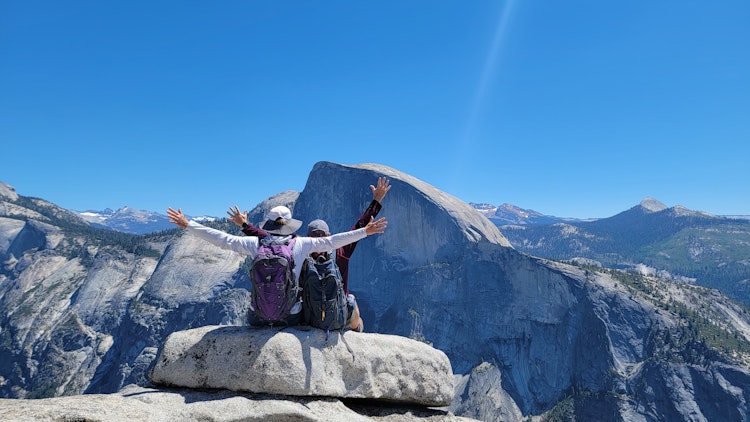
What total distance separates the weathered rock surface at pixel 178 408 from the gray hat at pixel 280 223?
9.33ft

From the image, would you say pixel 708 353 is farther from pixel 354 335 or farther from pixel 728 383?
pixel 354 335

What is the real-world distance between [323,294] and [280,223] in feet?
5.04

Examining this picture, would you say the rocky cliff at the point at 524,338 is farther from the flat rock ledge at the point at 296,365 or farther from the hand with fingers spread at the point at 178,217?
the hand with fingers spread at the point at 178,217

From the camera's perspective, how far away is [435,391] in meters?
9.08

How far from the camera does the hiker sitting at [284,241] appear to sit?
7.99 meters

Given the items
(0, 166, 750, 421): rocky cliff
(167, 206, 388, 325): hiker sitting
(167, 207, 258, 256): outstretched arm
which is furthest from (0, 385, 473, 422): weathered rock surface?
(0, 166, 750, 421): rocky cliff

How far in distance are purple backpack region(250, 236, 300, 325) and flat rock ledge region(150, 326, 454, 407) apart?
40 cm

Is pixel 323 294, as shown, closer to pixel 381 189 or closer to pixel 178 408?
pixel 381 189

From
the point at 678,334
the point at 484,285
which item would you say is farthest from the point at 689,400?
the point at 484,285

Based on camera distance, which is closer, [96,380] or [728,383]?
[728,383]

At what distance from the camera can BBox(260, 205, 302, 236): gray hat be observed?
27.0ft

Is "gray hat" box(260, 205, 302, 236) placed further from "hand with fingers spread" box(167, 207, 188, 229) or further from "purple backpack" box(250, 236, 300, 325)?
"hand with fingers spread" box(167, 207, 188, 229)

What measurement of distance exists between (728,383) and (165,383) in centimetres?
17792

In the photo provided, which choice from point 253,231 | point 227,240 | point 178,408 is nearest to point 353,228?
point 253,231
